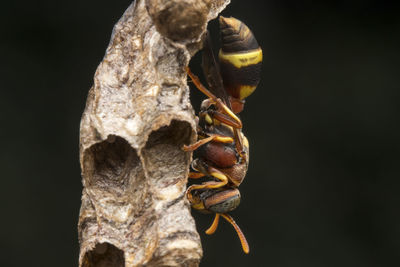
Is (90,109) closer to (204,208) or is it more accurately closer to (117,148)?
(117,148)

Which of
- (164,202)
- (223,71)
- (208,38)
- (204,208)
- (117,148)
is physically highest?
(208,38)

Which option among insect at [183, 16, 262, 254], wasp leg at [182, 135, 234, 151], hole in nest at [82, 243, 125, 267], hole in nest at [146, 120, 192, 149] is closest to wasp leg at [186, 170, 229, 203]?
insect at [183, 16, 262, 254]

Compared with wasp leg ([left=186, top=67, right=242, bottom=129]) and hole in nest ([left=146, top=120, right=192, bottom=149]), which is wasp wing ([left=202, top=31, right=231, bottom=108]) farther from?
hole in nest ([left=146, top=120, right=192, bottom=149])

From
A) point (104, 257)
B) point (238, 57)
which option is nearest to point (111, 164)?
point (104, 257)

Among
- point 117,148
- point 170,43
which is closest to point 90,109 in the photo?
point 117,148

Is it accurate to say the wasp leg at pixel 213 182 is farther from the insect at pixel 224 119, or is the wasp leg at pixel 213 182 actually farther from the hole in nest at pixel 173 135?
the hole in nest at pixel 173 135

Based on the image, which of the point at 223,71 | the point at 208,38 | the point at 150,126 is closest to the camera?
the point at 150,126

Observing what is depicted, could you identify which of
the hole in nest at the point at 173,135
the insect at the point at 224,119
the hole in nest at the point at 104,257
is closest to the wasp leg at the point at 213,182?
the insect at the point at 224,119

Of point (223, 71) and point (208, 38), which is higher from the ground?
point (208, 38)
